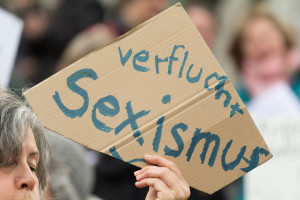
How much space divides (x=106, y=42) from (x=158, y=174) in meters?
2.20

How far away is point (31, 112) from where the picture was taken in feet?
9.59

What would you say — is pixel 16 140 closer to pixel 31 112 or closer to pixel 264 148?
pixel 31 112

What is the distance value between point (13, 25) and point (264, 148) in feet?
5.91

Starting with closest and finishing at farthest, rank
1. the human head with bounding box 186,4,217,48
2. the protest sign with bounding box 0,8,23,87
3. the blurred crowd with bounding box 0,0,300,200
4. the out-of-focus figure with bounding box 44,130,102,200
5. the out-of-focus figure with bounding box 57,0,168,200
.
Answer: the out-of-focus figure with bounding box 44,130,102,200 < the blurred crowd with bounding box 0,0,300,200 < the protest sign with bounding box 0,8,23,87 < the out-of-focus figure with bounding box 57,0,168,200 < the human head with bounding box 186,4,217,48

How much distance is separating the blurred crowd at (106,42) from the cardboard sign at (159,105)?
2.42 feet

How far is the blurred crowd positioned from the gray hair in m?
0.52

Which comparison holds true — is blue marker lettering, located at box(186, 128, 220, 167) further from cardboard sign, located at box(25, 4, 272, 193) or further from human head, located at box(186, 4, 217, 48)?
human head, located at box(186, 4, 217, 48)

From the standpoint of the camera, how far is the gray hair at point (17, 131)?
8.84ft

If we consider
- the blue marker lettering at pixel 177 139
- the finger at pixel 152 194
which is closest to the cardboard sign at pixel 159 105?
the blue marker lettering at pixel 177 139

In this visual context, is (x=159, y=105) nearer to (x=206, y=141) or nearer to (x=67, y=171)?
(x=206, y=141)

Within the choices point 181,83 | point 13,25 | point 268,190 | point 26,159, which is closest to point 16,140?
point 26,159

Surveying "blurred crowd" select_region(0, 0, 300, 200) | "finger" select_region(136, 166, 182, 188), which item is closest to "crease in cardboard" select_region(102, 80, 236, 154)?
"finger" select_region(136, 166, 182, 188)

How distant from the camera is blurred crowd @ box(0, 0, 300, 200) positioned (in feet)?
12.6

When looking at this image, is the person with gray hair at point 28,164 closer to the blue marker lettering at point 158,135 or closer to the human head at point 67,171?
the blue marker lettering at point 158,135
